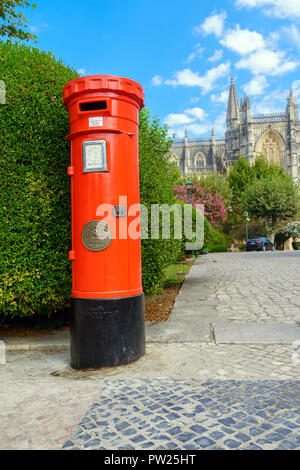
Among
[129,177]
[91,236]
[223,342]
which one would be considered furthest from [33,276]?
[223,342]

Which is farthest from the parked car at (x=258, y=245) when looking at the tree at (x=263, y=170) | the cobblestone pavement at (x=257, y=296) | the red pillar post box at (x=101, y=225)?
the red pillar post box at (x=101, y=225)

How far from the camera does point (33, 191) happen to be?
182 inches

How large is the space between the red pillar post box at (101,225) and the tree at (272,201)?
34.9 metres

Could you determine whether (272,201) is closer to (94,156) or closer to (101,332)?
(94,156)

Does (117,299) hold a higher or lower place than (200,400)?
higher

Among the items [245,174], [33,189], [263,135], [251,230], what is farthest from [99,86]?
[263,135]

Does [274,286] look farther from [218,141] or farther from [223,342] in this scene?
[218,141]

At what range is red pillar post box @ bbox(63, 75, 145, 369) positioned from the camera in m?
3.87

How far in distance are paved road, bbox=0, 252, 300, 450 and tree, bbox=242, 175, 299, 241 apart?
3335 cm

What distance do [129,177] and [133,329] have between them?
1.69m

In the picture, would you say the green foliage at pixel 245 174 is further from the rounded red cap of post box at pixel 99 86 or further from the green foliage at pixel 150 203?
the rounded red cap of post box at pixel 99 86

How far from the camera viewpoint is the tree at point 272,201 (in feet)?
121

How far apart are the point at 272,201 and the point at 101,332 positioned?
118 ft
